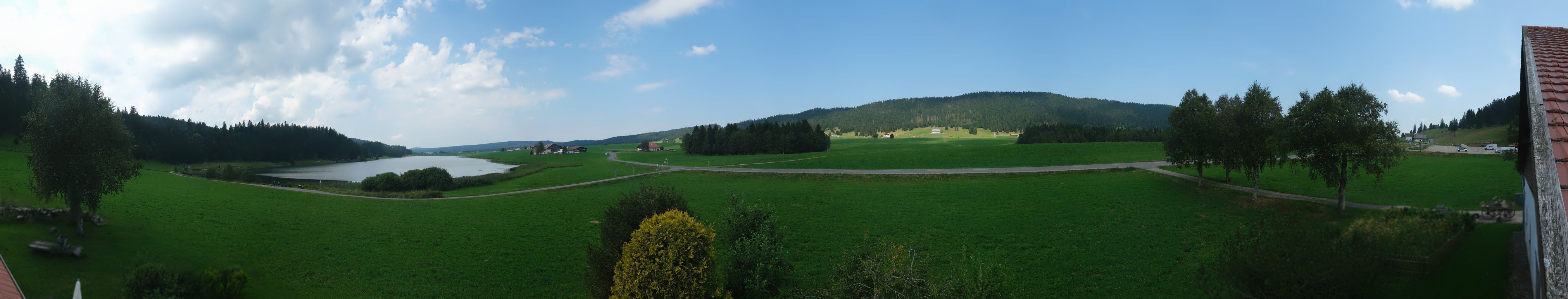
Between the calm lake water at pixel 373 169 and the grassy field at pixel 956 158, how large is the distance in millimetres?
25487

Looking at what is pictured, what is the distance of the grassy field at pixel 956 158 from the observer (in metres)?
43.7

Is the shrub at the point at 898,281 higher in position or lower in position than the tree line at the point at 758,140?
lower

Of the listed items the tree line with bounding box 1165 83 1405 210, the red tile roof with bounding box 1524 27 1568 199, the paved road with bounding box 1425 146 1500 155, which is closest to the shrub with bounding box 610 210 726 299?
the red tile roof with bounding box 1524 27 1568 199

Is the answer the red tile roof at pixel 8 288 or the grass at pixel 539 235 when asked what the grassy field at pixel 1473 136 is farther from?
the red tile roof at pixel 8 288

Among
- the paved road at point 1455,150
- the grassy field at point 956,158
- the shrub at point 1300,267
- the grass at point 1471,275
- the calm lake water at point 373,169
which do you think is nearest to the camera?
the shrub at point 1300,267

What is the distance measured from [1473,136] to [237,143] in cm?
16495

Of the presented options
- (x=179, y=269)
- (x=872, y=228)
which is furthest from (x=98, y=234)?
(x=872, y=228)

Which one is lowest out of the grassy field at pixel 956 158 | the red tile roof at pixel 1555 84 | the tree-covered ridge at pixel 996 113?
the grassy field at pixel 956 158

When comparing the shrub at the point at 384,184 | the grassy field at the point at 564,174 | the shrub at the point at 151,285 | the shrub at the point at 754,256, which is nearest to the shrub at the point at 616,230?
the shrub at the point at 754,256

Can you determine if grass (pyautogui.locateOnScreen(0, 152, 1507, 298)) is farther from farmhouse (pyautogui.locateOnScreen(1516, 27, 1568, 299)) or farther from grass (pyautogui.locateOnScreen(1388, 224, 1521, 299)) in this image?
farmhouse (pyautogui.locateOnScreen(1516, 27, 1568, 299))

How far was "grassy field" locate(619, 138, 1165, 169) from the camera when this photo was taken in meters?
43.7

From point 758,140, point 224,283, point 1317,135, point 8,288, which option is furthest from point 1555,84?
point 758,140

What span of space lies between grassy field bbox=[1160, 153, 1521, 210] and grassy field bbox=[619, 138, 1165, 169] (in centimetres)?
1531

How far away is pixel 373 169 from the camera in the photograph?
78.2m
